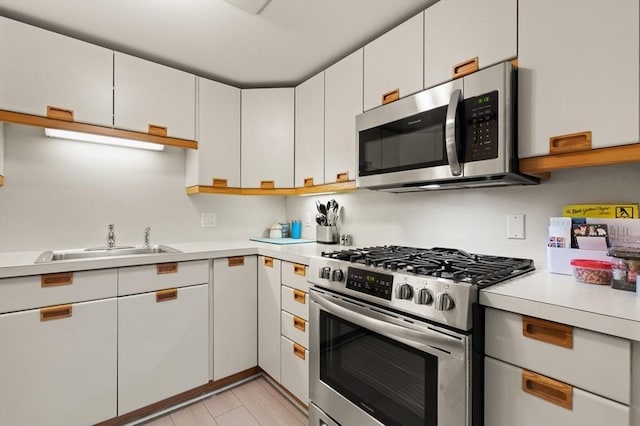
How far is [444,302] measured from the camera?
3.37ft

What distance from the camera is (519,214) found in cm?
149

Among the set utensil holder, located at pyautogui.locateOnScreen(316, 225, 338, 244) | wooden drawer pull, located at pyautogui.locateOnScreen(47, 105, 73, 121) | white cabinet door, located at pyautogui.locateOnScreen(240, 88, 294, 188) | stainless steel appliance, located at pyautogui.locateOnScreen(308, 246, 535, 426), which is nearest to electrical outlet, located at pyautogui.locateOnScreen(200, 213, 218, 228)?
white cabinet door, located at pyautogui.locateOnScreen(240, 88, 294, 188)

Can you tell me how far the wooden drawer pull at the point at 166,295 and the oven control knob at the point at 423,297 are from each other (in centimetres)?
147

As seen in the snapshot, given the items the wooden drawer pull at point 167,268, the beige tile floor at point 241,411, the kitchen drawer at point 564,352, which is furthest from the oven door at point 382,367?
the wooden drawer pull at point 167,268

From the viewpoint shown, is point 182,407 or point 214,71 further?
point 214,71

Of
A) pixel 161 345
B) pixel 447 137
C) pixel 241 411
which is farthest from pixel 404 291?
pixel 161 345

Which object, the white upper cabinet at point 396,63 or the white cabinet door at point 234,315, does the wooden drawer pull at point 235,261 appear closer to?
the white cabinet door at point 234,315

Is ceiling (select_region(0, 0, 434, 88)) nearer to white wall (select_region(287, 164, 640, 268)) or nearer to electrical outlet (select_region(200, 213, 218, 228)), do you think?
white wall (select_region(287, 164, 640, 268))

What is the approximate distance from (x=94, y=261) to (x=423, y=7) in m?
2.20

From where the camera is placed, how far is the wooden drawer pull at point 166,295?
6.04 ft

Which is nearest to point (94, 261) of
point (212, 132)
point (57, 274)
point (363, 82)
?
point (57, 274)

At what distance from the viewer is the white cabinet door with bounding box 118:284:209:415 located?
173cm

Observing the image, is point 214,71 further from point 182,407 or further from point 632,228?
point 632,228

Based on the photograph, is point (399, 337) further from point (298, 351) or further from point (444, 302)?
point (298, 351)
